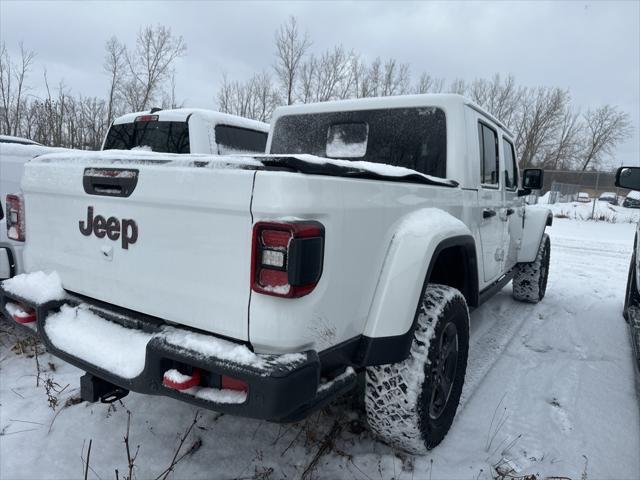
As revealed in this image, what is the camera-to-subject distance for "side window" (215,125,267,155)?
17.5 feet

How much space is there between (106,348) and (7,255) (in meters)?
1.87

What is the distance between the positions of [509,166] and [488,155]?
94cm

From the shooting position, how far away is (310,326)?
5.02ft

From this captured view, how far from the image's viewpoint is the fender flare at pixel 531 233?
468cm

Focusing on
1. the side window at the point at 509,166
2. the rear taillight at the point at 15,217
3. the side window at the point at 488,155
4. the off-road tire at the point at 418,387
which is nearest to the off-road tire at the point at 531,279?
the side window at the point at 509,166

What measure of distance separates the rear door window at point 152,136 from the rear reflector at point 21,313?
3.17m

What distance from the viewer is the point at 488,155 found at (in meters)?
3.38

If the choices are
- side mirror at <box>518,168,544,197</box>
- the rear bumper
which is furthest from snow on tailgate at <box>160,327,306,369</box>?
side mirror at <box>518,168,544,197</box>

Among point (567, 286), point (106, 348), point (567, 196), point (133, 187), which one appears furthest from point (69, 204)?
point (567, 196)

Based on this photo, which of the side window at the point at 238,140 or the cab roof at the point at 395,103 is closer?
the cab roof at the point at 395,103

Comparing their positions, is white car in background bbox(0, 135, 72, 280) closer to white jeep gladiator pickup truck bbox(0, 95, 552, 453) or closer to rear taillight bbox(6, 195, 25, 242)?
rear taillight bbox(6, 195, 25, 242)

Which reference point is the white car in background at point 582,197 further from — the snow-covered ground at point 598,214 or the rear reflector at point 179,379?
the rear reflector at point 179,379

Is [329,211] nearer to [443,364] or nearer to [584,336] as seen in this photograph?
[443,364]

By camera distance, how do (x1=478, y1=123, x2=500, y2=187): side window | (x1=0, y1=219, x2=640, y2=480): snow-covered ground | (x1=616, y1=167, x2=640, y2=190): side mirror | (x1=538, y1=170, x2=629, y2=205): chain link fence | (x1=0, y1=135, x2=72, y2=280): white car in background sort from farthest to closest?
1. (x1=538, y1=170, x2=629, y2=205): chain link fence
2. (x1=616, y1=167, x2=640, y2=190): side mirror
3. (x1=478, y1=123, x2=500, y2=187): side window
4. (x1=0, y1=135, x2=72, y2=280): white car in background
5. (x1=0, y1=219, x2=640, y2=480): snow-covered ground
